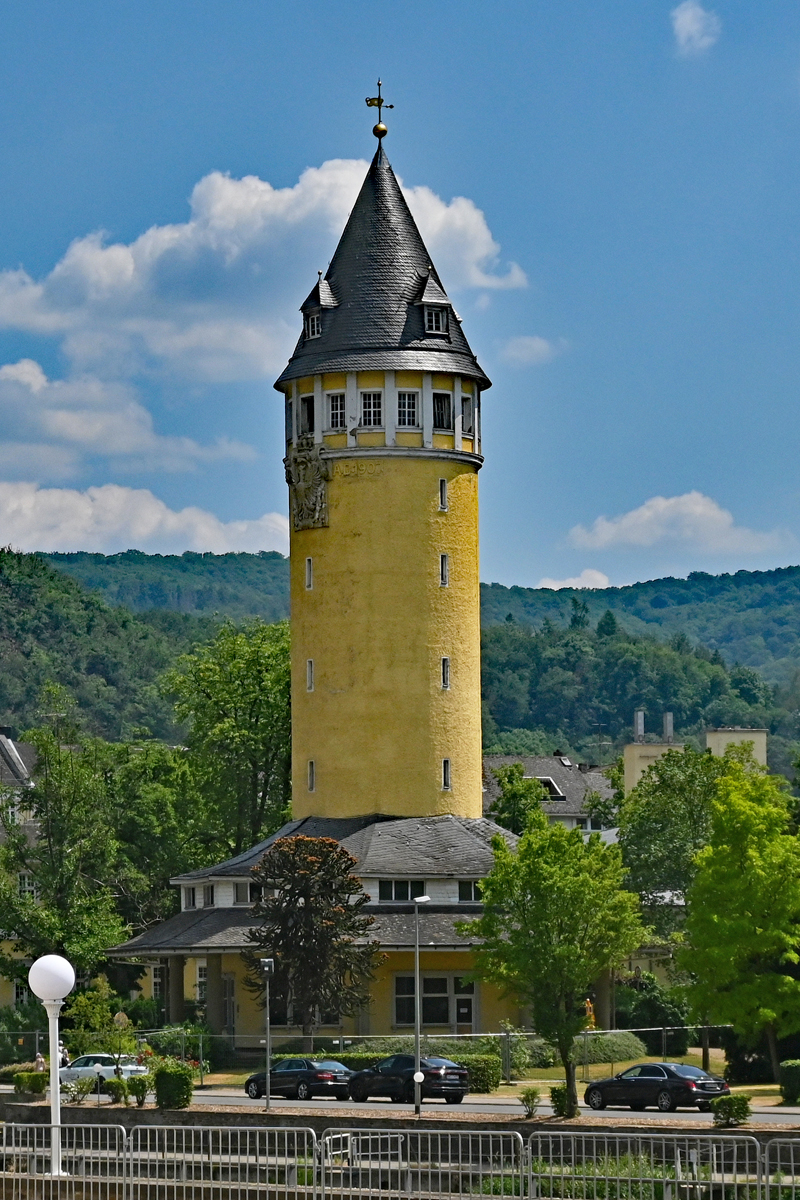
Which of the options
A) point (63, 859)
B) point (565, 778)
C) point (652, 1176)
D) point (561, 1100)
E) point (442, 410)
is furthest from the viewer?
point (565, 778)

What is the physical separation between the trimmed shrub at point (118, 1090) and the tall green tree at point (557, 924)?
10.4 meters

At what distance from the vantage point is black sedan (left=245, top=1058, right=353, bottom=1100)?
5509 centimetres

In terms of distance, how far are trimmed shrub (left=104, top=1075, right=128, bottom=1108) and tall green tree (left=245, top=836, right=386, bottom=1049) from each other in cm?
1347

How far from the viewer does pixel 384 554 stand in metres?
75.6

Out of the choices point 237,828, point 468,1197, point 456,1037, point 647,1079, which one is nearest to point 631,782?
point 237,828

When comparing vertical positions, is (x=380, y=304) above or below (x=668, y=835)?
above

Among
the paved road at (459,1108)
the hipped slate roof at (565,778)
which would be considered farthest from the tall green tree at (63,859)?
the hipped slate roof at (565,778)

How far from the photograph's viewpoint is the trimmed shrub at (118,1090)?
51.6m

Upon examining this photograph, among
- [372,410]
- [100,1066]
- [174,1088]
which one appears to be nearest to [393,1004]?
[100,1066]

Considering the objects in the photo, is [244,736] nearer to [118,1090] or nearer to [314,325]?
[314,325]

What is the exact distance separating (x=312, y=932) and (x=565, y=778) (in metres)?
90.8

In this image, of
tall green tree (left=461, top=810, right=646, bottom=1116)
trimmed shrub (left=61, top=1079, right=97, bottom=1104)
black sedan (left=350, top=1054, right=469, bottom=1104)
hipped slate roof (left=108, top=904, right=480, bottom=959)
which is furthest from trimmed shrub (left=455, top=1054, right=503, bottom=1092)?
trimmed shrub (left=61, top=1079, right=97, bottom=1104)

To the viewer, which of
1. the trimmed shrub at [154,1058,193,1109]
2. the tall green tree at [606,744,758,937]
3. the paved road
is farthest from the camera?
the tall green tree at [606,744,758,937]

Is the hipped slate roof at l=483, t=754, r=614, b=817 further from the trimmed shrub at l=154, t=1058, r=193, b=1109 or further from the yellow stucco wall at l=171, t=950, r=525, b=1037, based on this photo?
the trimmed shrub at l=154, t=1058, r=193, b=1109
